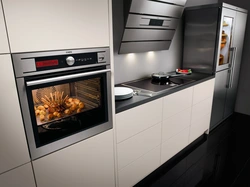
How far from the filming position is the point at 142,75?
7.87 ft

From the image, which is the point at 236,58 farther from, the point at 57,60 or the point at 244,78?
the point at 57,60

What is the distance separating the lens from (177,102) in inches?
79.9

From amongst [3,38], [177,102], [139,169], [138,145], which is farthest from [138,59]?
[3,38]

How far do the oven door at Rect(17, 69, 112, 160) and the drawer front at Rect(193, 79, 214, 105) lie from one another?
1328 mm

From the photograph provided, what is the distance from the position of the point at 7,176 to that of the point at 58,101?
481 millimetres

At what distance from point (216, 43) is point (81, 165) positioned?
2190 millimetres

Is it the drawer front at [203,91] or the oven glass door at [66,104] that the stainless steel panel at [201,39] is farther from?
the oven glass door at [66,104]

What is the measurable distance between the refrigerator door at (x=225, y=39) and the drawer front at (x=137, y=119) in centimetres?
134

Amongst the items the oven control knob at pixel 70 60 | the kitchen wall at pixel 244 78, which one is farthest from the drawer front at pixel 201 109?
the oven control knob at pixel 70 60

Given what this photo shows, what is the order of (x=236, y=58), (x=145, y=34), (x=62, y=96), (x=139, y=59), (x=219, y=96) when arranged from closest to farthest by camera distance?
1. (x=62, y=96)
2. (x=145, y=34)
3. (x=139, y=59)
4. (x=219, y=96)
5. (x=236, y=58)

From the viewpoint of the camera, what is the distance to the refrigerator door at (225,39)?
2484 millimetres

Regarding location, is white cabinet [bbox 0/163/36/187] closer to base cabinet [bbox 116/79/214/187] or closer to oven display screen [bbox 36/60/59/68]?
oven display screen [bbox 36/60/59/68]

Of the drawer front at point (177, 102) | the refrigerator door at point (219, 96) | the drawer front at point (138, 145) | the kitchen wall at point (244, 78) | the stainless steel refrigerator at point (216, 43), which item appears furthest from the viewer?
the kitchen wall at point (244, 78)

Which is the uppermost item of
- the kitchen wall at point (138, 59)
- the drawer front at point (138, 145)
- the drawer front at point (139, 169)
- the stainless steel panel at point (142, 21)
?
the stainless steel panel at point (142, 21)
